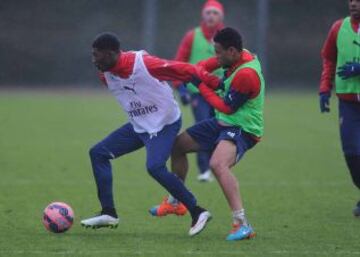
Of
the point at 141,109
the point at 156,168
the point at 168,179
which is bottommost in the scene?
the point at 168,179

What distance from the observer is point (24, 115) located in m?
22.7

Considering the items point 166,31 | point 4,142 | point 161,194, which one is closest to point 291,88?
point 166,31

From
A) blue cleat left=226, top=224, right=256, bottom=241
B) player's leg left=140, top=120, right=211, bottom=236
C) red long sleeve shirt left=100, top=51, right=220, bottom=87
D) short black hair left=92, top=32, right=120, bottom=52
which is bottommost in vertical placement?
blue cleat left=226, top=224, right=256, bottom=241

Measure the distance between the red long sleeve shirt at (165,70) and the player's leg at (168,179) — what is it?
0.59 m

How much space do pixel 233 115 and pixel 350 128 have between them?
5.20 feet

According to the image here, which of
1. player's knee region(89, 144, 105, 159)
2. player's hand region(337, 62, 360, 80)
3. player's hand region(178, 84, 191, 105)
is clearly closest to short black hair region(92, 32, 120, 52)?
player's knee region(89, 144, 105, 159)

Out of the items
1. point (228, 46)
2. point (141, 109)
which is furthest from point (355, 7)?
point (141, 109)

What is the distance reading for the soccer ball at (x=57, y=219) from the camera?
8750mm

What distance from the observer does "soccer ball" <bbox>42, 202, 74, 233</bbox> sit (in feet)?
28.7

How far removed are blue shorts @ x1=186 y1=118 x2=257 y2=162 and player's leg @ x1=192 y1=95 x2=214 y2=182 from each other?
11.8 ft

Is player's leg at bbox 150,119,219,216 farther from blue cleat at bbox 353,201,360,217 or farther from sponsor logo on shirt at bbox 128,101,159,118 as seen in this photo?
blue cleat at bbox 353,201,360,217

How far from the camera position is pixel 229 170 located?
872 cm

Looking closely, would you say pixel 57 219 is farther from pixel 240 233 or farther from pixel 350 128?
pixel 350 128

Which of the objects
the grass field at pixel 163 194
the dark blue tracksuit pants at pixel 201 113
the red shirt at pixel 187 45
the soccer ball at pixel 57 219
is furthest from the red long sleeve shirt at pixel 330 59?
the red shirt at pixel 187 45
